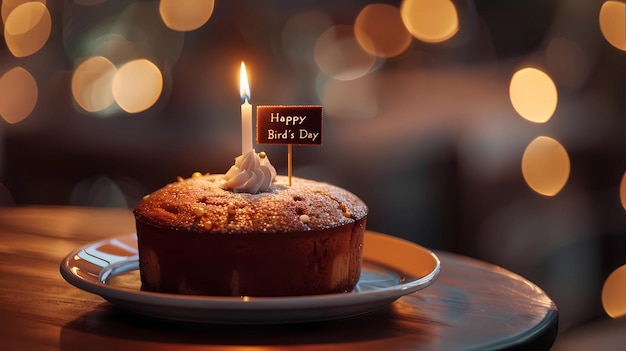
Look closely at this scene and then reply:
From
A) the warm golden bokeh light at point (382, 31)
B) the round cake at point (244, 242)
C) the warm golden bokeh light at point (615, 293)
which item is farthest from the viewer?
the warm golden bokeh light at point (382, 31)

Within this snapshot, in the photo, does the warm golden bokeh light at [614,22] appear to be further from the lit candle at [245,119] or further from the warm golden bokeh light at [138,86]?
the warm golden bokeh light at [138,86]

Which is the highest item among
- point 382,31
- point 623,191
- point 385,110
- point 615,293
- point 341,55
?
point 382,31

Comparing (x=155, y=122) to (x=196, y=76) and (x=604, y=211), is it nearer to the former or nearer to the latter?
(x=196, y=76)

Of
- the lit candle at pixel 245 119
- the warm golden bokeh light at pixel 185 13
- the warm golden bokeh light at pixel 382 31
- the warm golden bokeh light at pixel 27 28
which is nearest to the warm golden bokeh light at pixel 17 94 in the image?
the warm golden bokeh light at pixel 27 28

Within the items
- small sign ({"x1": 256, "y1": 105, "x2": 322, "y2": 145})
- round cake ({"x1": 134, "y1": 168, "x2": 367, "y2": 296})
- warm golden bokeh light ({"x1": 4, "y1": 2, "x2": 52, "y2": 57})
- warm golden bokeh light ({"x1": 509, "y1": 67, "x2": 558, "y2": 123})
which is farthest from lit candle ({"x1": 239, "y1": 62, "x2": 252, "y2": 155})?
warm golden bokeh light ({"x1": 4, "y1": 2, "x2": 52, "y2": 57})

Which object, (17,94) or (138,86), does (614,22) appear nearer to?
(138,86)

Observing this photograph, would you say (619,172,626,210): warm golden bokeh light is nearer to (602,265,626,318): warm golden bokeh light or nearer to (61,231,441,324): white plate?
(602,265,626,318): warm golden bokeh light

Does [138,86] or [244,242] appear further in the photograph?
[138,86]

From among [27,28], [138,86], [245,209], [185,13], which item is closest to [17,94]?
[27,28]

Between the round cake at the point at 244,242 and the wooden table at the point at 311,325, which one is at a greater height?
the round cake at the point at 244,242
